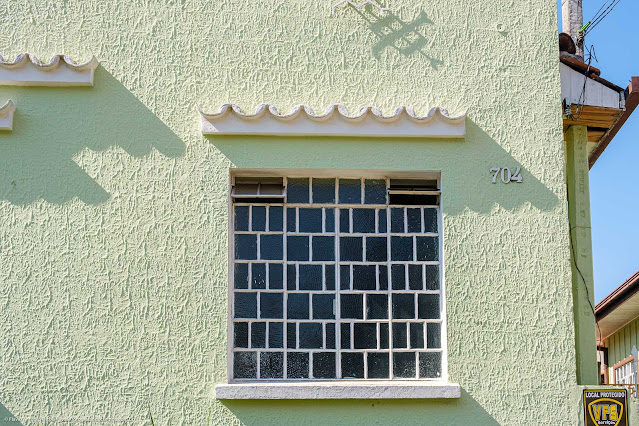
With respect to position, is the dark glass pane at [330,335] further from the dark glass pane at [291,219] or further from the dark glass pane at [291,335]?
the dark glass pane at [291,219]

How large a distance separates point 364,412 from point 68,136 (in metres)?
4.01

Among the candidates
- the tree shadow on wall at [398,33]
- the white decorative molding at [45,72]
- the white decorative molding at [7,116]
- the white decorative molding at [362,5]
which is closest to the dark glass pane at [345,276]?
the tree shadow on wall at [398,33]

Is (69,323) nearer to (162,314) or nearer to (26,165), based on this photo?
(162,314)

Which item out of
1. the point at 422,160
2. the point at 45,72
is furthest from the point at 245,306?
the point at 45,72

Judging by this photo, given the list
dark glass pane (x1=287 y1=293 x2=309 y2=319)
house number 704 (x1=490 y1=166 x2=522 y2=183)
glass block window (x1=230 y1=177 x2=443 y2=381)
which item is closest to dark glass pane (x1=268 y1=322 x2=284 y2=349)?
glass block window (x1=230 y1=177 x2=443 y2=381)

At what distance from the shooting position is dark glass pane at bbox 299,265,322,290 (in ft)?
32.0

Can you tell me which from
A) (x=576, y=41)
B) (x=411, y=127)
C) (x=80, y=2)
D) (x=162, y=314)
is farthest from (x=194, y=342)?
(x=576, y=41)

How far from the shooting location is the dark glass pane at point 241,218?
32.3 feet

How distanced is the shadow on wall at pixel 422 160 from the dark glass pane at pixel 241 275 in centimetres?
100

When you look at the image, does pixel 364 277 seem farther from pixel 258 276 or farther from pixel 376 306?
pixel 258 276

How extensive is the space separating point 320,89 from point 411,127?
1017 mm

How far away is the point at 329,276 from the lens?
32.1 feet

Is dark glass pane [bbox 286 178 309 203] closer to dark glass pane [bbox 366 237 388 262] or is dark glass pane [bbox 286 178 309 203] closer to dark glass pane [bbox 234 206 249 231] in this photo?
dark glass pane [bbox 234 206 249 231]

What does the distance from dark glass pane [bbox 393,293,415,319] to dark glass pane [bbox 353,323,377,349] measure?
0.27 m
